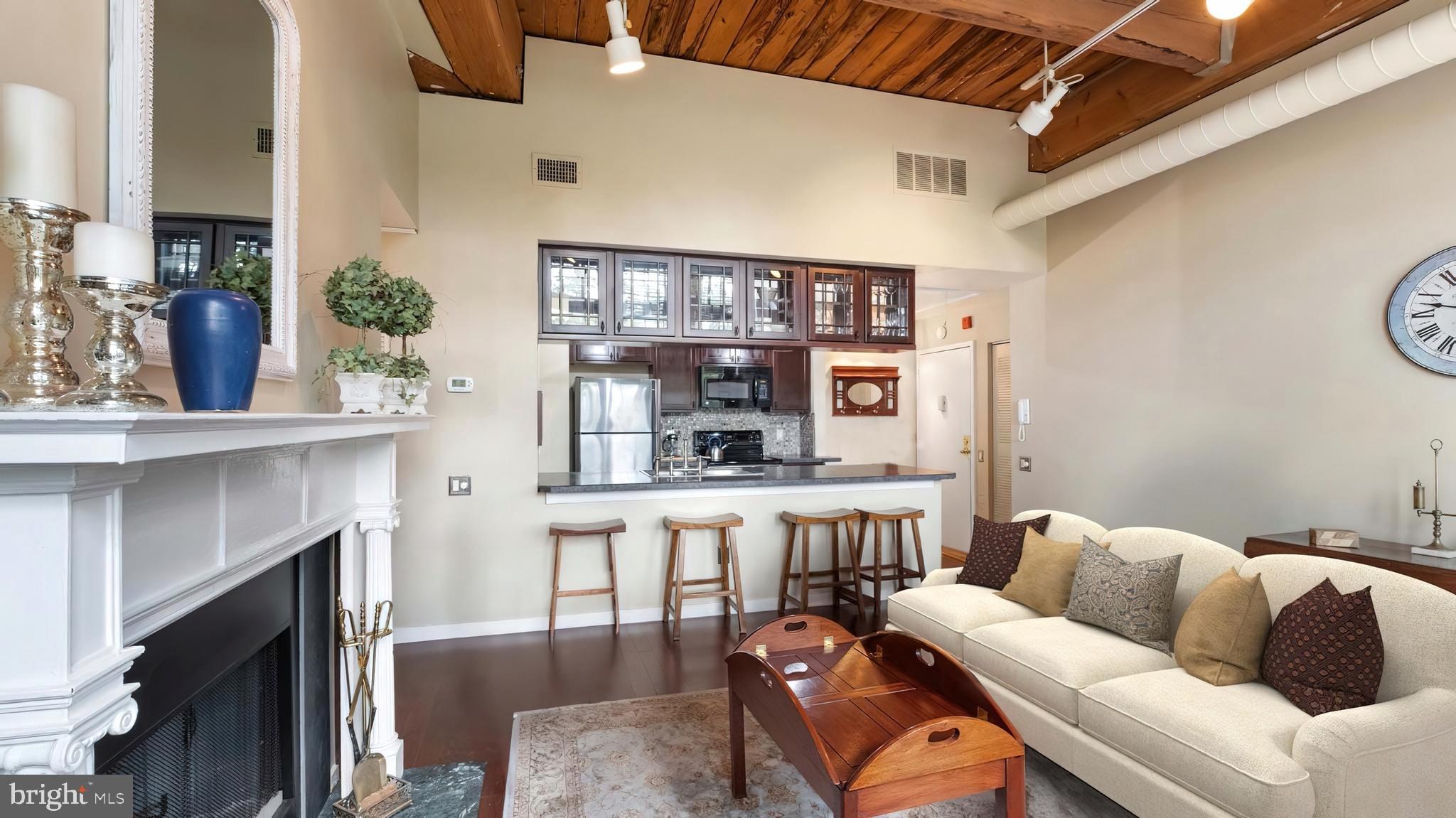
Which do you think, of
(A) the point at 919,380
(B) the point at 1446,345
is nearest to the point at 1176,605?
(B) the point at 1446,345

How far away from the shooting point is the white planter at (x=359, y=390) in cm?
199

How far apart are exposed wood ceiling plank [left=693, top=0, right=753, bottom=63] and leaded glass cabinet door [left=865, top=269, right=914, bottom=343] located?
1783 mm

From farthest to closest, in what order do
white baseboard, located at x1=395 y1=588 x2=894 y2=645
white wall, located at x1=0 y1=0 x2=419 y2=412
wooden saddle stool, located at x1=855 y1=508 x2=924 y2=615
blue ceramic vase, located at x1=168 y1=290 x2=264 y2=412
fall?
wooden saddle stool, located at x1=855 y1=508 x2=924 y2=615 < white baseboard, located at x1=395 y1=588 x2=894 y2=645 < blue ceramic vase, located at x1=168 y1=290 x2=264 y2=412 < white wall, located at x1=0 y1=0 x2=419 y2=412

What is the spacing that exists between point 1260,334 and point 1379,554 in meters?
1.39

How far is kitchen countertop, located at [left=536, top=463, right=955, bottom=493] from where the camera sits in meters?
4.15

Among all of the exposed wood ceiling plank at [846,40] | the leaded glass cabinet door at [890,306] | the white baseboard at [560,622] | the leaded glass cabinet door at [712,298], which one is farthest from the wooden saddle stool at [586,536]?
the exposed wood ceiling plank at [846,40]

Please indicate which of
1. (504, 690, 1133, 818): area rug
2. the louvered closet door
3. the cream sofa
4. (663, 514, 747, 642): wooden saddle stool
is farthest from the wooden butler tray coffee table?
the louvered closet door

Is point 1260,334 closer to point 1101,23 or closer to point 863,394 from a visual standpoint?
point 1101,23

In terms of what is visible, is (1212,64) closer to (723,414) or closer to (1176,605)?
(1176,605)

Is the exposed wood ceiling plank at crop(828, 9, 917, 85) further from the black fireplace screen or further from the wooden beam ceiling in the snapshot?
the black fireplace screen

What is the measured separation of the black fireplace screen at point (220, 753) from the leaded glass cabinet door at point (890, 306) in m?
4.02

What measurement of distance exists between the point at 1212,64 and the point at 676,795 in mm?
4462

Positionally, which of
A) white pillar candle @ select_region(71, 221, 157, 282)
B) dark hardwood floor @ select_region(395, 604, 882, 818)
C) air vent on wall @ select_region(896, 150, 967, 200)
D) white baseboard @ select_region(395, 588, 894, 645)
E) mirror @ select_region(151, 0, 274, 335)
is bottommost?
dark hardwood floor @ select_region(395, 604, 882, 818)

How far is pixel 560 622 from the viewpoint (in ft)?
13.7
